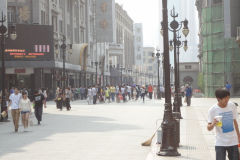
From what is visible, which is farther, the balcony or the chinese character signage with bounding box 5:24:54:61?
the balcony

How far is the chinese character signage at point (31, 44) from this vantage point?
54.3 metres

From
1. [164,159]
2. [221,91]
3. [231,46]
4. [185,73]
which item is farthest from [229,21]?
[185,73]

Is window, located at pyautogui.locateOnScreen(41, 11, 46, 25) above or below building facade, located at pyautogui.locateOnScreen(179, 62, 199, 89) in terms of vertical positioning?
above

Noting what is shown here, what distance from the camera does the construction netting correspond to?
5472 cm

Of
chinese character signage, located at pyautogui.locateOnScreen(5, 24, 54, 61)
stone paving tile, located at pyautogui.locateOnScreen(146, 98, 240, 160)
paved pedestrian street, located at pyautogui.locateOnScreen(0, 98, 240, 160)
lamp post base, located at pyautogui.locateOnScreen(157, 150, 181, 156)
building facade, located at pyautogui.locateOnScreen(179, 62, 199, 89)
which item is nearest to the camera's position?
stone paving tile, located at pyautogui.locateOnScreen(146, 98, 240, 160)

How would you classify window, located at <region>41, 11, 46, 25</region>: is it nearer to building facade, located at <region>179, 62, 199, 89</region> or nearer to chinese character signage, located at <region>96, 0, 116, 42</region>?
chinese character signage, located at <region>96, 0, 116, 42</region>

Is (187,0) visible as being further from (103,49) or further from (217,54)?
(217,54)

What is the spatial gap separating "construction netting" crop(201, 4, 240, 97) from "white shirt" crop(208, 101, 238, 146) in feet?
158

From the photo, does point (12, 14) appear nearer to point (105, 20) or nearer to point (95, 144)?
point (105, 20)

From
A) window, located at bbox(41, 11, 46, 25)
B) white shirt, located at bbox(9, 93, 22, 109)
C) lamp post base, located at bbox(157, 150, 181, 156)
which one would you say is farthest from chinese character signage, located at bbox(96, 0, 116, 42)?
lamp post base, located at bbox(157, 150, 181, 156)

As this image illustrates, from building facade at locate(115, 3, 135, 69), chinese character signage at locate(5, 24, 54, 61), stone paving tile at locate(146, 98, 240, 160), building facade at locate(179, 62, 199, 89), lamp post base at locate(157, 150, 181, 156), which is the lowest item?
stone paving tile at locate(146, 98, 240, 160)

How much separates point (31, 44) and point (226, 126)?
50.4m

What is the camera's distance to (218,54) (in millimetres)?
56656

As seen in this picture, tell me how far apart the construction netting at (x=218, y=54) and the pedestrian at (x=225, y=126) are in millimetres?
48158
